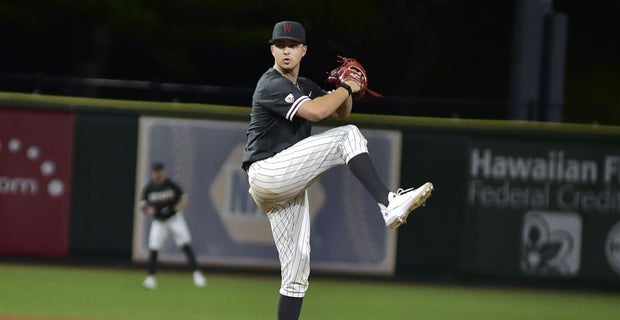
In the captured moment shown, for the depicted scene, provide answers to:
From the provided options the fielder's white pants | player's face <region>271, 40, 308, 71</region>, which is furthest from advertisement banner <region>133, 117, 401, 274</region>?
player's face <region>271, 40, 308, 71</region>

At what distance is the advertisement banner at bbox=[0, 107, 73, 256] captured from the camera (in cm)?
1355

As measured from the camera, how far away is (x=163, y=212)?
1266 centimetres

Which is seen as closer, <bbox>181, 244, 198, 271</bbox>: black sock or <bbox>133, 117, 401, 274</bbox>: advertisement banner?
<bbox>181, 244, 198, 271</bbox>: black sock

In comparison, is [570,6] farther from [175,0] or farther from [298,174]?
[298,174]

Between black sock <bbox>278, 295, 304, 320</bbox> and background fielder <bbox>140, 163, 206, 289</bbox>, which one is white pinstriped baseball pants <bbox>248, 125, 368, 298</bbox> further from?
background fielder <bbox>140, 163, 206, 289</bbox>

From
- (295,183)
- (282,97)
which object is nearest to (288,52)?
(282,97)

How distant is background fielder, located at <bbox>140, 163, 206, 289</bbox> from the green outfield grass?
297 millimetres

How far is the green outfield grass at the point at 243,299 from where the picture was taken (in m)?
10.7

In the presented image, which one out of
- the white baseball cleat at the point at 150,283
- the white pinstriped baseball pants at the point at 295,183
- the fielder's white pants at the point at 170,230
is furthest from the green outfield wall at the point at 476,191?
the white pinstriped baseball pants at the point at 295,183

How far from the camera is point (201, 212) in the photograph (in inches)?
Result: 539

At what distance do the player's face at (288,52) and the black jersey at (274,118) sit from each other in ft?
0.29

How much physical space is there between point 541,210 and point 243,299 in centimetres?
384

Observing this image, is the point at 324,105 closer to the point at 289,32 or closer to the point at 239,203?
the point at 289,32

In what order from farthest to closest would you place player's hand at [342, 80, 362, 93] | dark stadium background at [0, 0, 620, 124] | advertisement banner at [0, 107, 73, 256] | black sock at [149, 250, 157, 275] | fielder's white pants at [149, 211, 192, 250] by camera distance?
dark stadium background at [0, 0, 620, 124] < advertisement banner at [0, 107, 73, 256] < fielder's white pants at [149, 211, 192, 250] < black sock at [149, 250, 157, 275] < player's hand at [342, 80, 362, 93]
